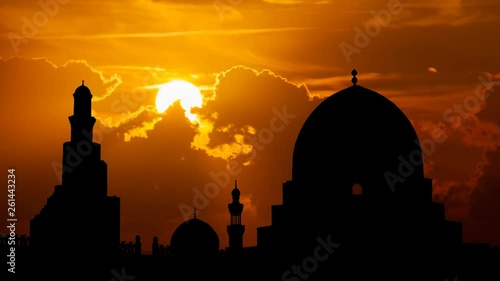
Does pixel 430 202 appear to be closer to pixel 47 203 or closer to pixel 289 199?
pixel 289 199

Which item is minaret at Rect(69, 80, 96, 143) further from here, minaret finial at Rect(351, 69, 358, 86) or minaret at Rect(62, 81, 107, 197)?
minaret finial at Rect(351, 69, 358, 86)

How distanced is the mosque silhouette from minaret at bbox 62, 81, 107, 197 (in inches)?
1.1

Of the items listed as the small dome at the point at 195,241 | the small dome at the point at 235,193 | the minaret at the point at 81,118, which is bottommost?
the small dome at the point at 195,241

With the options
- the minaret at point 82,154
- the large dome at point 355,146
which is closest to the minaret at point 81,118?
the minaret at point 82,154

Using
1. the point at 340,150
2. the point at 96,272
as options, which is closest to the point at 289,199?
the point at 340,150

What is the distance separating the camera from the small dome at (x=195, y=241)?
3456 cm

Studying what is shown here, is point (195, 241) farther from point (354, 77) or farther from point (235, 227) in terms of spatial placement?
point (354, 77)

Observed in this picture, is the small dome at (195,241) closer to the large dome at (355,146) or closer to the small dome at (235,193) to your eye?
the small dome at (235,193)

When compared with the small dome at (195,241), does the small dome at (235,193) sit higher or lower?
higher

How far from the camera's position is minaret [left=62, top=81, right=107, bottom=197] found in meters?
30.0

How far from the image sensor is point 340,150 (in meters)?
28.8

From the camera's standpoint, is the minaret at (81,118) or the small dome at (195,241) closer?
the minaret at (81,118)

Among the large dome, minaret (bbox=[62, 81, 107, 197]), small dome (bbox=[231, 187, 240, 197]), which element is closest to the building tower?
minaret (bbox=[62, 81, 107, 197])

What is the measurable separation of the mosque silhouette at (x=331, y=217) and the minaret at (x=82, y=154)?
3cm
